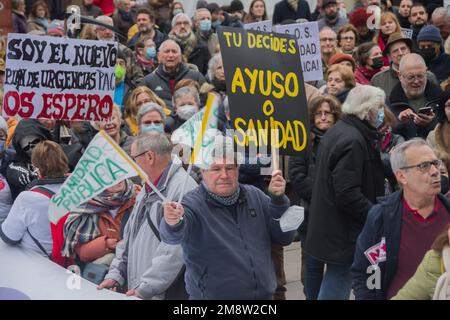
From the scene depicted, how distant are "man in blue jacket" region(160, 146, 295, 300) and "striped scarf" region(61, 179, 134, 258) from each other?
823 mm

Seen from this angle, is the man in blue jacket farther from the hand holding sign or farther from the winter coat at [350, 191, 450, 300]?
the winter coat at [350, 191, 450, 300]

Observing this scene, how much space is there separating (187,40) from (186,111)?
12.9 feet

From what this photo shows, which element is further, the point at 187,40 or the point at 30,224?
the point at 187,40

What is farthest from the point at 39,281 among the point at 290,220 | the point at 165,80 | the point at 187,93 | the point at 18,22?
the point at 18,22

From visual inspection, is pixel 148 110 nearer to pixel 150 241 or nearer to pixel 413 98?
pixel 150 241

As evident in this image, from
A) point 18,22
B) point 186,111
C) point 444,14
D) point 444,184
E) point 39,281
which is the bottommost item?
point 39,281

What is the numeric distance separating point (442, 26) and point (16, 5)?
18.0 feet

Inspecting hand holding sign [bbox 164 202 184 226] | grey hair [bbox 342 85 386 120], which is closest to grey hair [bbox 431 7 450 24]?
grey hair [bbox 342 85 386 120]

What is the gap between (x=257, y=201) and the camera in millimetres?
6434

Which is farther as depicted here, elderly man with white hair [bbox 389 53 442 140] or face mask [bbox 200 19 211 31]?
face mask [bbox 200 19 211 31]

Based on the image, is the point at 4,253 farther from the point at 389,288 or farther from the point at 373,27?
the point at 373,27

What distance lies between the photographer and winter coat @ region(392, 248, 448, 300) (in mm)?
5422

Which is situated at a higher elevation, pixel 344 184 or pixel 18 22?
pixel 18 22

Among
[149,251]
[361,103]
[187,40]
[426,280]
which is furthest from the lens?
[187,40]
